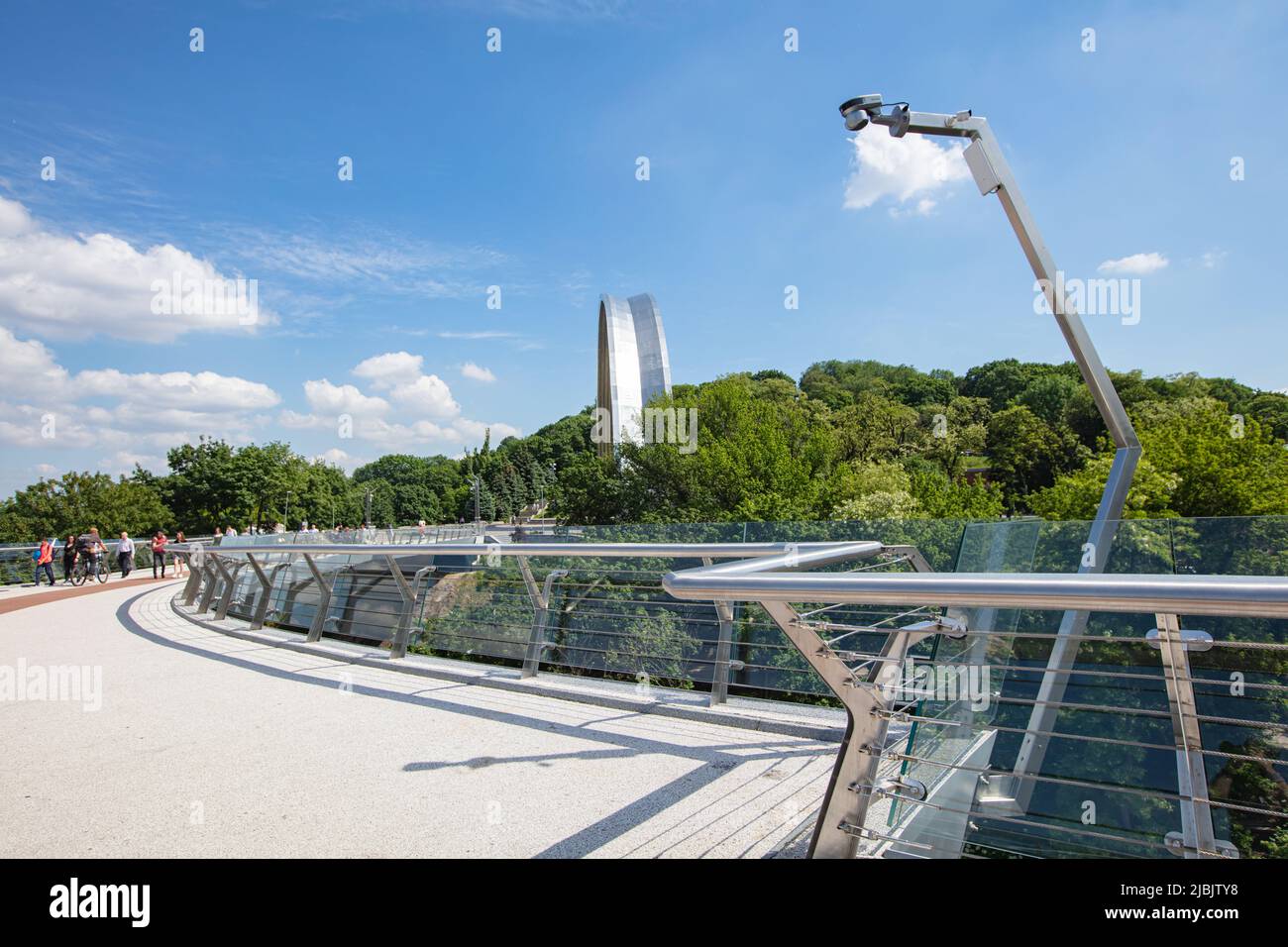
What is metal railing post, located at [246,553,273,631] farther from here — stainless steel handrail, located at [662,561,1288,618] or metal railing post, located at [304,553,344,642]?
stainless steel handrail, located at [662,561,1288,618]

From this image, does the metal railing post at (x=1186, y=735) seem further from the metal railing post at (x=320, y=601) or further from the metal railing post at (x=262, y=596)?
the metal railing post at (x=262, y=596)

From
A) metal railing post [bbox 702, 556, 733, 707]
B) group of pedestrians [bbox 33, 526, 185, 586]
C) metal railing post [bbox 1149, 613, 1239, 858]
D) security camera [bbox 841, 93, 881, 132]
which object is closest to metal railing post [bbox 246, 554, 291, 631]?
metal railing post [bbox 702, 556, 733, 707]

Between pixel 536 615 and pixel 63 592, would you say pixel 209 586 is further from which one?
pixel 536 615

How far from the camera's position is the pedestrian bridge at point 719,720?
2.44 m

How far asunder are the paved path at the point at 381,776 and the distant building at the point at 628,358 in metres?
55.4

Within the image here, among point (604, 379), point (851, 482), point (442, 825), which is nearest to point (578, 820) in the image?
point (442, 825)

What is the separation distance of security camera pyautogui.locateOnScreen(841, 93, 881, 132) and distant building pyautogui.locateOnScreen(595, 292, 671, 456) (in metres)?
54.7

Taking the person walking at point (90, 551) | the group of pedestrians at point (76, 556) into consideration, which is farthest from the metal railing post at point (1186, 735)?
the person walking at point (90, 551)

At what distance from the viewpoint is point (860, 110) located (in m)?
6.47

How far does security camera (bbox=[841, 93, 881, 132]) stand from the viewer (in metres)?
6.42

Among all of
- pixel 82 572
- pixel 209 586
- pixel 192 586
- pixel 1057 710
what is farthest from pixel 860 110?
pixel 82 572
